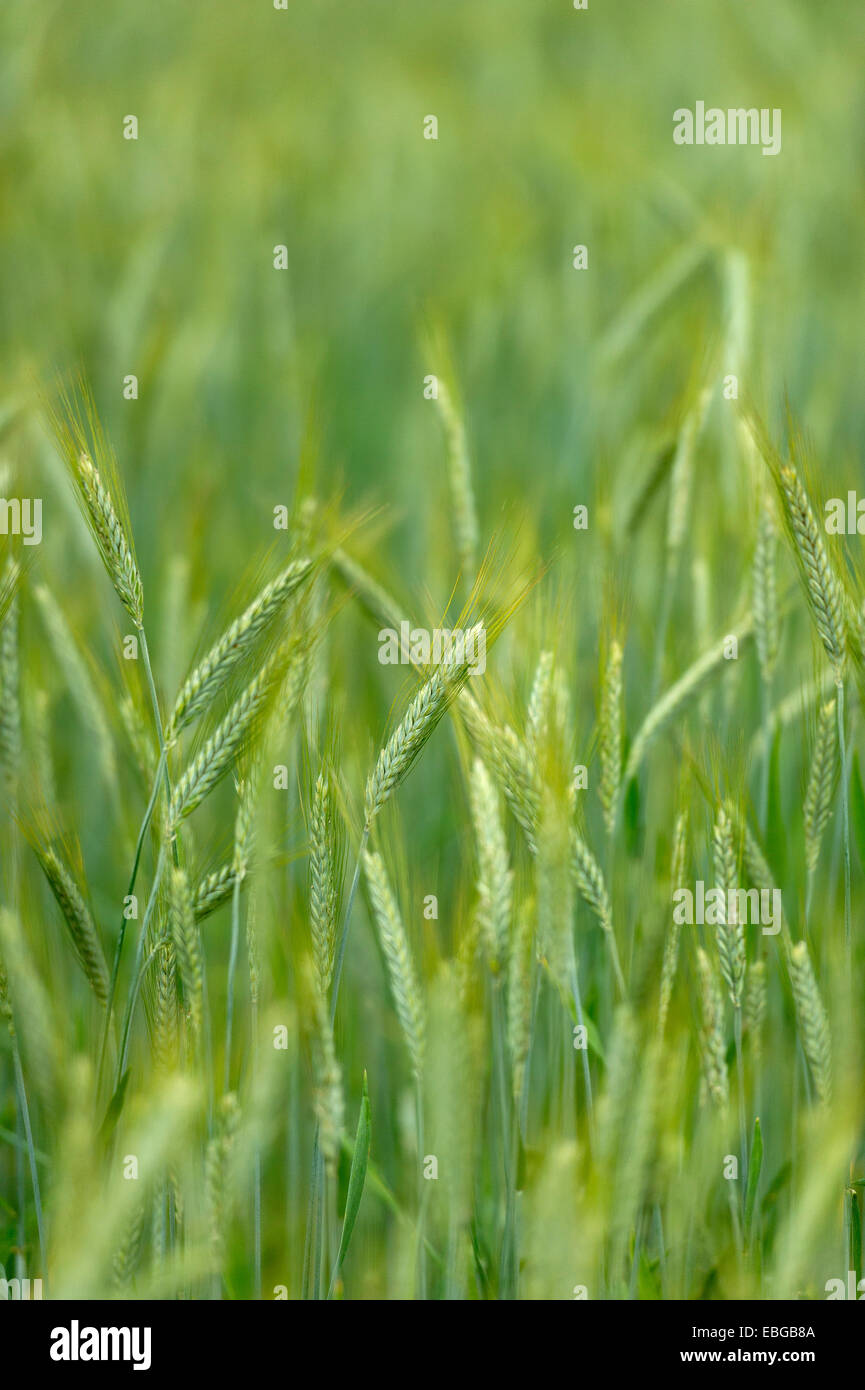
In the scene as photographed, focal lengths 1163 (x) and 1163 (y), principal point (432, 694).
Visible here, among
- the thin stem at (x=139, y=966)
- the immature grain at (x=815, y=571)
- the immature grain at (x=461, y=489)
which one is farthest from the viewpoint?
the immature grain at (x=461, y=489)

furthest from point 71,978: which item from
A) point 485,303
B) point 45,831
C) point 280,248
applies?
point 485,303

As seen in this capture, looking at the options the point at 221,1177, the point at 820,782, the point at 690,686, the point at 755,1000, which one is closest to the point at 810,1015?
the point at 755,1000

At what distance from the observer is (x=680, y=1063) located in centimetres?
94

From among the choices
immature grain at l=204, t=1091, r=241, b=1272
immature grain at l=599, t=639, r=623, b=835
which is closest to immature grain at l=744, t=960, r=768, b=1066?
immature grain at l=599, t=639, r=623, b=835

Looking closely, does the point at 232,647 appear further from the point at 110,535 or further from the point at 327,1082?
the point at 327,1082

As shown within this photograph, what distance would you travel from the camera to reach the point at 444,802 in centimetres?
138

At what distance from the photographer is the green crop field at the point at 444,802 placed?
0.84 meters

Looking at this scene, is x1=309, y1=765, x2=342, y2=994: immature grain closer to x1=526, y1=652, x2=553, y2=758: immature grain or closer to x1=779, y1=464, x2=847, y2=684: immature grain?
x1=526, y1=652, x2=553, y2=758: immature grain

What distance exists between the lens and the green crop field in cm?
84

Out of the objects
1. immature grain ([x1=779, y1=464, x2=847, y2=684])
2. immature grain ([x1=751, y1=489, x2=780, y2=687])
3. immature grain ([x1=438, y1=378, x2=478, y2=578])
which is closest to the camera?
immature grain ([x1=779, y1=464, x2=847, y2=684])

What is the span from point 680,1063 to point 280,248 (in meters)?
1.32

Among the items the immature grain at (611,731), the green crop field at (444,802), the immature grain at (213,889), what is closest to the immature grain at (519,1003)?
the green crop field at (444,802)

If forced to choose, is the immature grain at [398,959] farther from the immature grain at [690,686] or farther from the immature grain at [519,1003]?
the immature grain at [690,686]

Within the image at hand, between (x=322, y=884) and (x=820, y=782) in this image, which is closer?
(x=322, y=884)
